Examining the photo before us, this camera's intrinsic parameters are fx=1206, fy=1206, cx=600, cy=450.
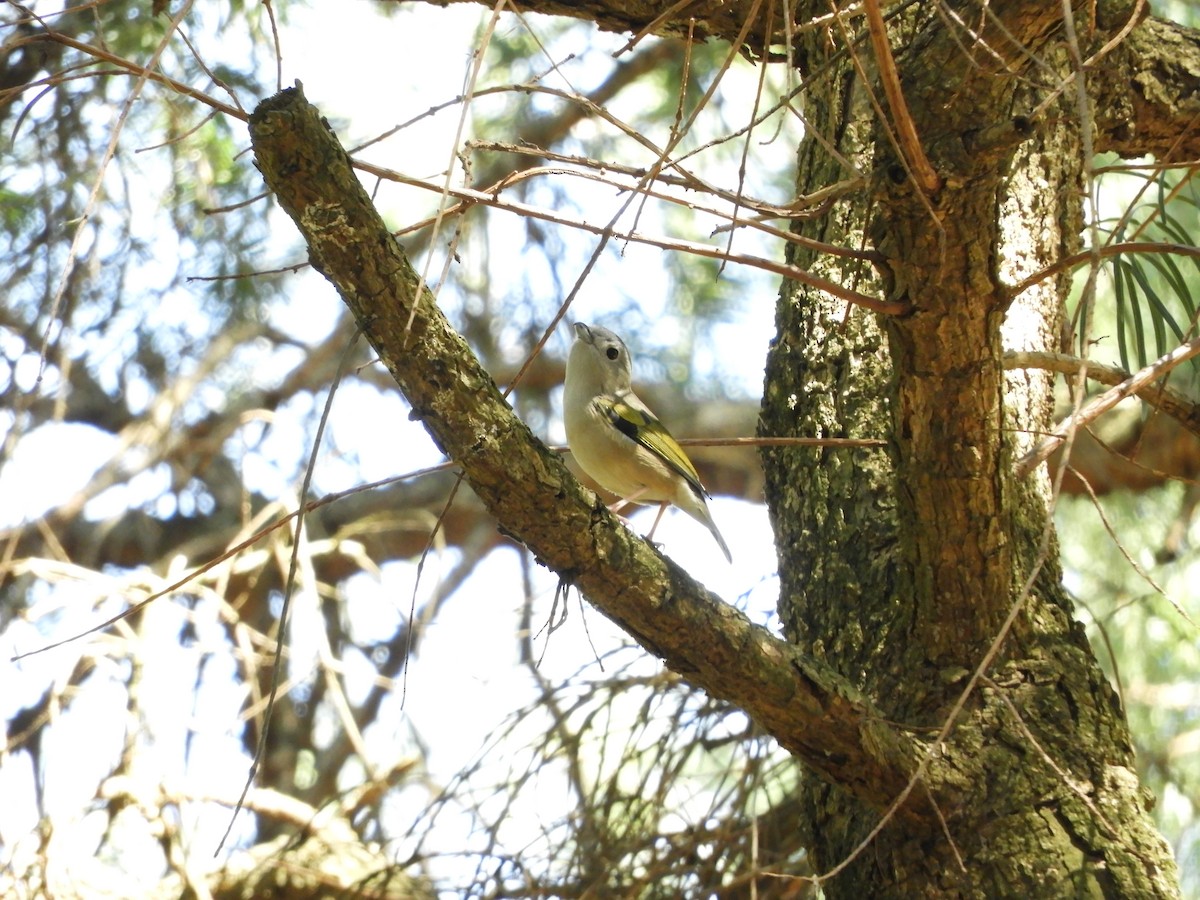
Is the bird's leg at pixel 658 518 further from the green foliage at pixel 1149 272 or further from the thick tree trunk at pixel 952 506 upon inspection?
the green foliage at pixel 1149 272

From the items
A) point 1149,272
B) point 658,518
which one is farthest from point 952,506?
point 1149,272

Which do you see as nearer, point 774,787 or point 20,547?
point 774,787

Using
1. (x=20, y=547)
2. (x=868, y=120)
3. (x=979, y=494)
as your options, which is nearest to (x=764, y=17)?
(x=868, y=120)

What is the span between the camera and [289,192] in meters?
1.78

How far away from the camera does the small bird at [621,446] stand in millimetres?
4082

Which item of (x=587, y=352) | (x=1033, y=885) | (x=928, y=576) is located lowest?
(x=1033, y=885)

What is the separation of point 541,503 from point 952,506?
0.82m

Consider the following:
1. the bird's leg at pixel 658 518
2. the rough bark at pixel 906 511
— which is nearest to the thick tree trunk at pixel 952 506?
the rough bark at pixel 906 511

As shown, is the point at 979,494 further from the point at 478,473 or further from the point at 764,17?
the point at 764,17

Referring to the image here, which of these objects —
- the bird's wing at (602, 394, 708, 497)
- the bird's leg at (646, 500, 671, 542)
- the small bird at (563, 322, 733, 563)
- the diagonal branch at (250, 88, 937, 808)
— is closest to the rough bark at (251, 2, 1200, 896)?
the diagonal branch at (250, 88, 937, 808)

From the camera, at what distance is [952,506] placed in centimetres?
229

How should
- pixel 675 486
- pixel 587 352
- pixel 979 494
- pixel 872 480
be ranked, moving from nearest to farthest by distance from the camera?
pixel 979 494
pixel 872 480
pixel 675 486
pixel 587 352

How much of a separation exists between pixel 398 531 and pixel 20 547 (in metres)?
1.97

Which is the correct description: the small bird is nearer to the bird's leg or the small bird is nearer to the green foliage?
the bird's leg
